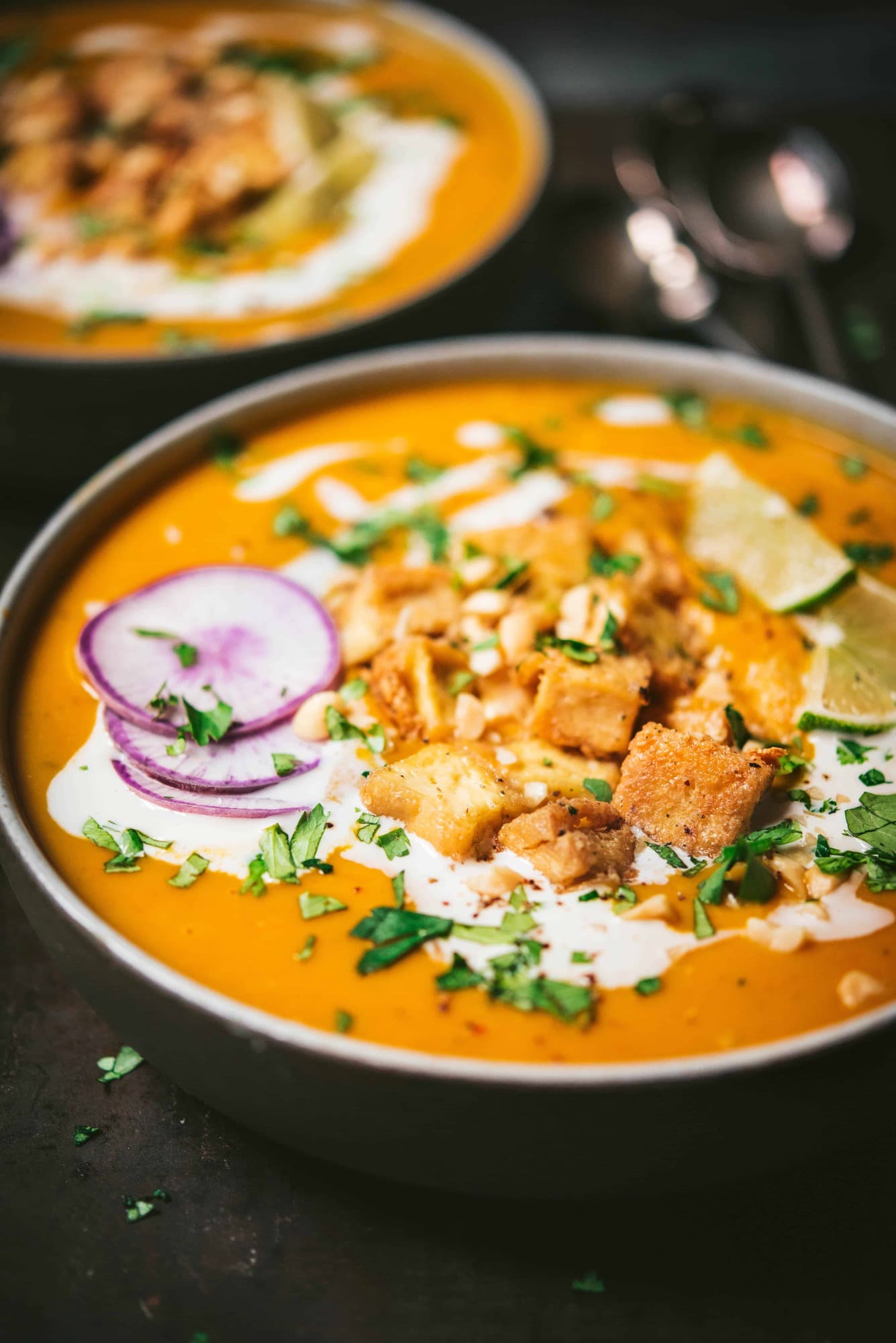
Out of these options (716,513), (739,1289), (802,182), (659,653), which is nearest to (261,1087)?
(739,1289)

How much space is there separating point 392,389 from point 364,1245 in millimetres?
Result: 1620

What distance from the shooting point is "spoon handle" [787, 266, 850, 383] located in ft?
9.36

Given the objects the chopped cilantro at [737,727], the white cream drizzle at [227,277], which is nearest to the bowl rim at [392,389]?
the white cream drizzle at [227,277]

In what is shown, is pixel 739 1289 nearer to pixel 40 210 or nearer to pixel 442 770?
pixel 442 770

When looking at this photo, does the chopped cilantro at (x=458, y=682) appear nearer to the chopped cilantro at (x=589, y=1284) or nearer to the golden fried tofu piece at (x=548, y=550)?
the golden fried tofu piece at (x=548, y=550)

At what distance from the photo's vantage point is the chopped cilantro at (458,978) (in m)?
1.50

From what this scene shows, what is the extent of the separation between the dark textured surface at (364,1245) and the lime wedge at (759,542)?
2.77 feet

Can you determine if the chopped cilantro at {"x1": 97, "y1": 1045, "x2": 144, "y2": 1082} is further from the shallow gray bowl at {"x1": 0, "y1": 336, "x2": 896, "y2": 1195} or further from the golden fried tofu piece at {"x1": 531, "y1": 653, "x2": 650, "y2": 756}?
the golden fried tofu piece at {"x1": 531, "y1": 653, "x2": 650, "y2": 756}

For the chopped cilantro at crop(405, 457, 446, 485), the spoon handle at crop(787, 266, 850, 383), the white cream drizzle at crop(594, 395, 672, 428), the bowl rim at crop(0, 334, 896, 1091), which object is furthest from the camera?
the spoon handle at crop(787, 266, 850, 383)

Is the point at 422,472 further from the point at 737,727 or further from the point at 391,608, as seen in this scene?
the point at 737,727

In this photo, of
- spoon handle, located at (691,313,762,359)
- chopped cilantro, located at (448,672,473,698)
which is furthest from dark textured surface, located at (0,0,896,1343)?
spoon handle, located at (691,313,762,359)

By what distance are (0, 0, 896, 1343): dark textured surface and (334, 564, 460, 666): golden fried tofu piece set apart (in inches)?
27.7

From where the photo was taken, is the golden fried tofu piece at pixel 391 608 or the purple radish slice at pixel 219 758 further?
the golden fried tofu piece at pixel 391 608

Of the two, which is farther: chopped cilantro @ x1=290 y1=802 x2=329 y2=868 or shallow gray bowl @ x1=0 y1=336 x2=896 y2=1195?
chopped cilantro @ x1=290 y1=802 x2=329 y2=868
